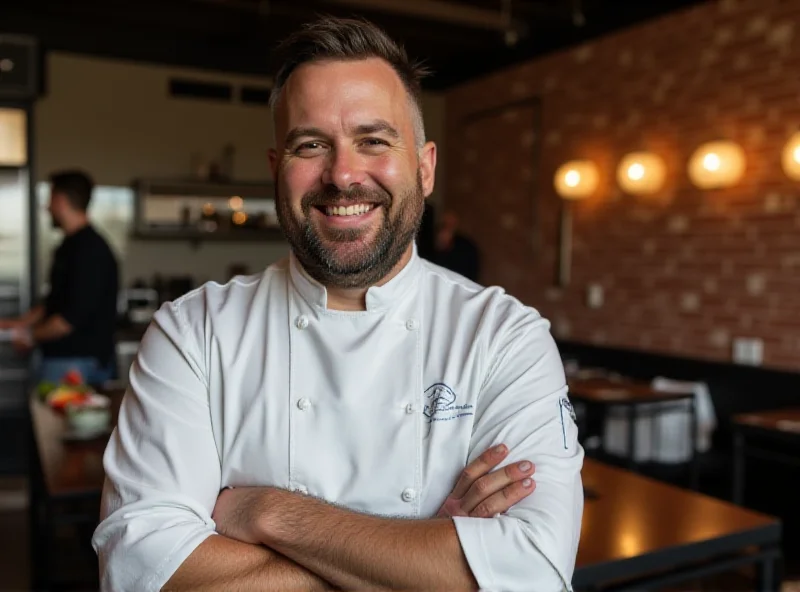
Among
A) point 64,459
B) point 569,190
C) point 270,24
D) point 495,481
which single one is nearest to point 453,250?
point 569,190

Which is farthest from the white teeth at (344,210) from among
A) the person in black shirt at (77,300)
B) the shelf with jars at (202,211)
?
the shelf with jars at (202,211)

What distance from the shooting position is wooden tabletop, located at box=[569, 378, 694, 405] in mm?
3914

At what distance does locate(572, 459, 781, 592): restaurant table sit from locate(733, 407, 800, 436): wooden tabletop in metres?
1.58

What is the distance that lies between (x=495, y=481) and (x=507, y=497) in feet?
0.10

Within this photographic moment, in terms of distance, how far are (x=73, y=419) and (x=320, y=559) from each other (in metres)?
1.53

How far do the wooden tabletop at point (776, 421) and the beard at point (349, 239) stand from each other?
2588 mm

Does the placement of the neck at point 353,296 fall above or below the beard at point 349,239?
below

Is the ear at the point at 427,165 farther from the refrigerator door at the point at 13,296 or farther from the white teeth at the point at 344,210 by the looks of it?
the refrigerator door at the point at 13,296

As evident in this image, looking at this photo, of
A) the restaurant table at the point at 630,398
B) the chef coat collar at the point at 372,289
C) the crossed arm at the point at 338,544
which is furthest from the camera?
the restaurant table at the point at 630,398

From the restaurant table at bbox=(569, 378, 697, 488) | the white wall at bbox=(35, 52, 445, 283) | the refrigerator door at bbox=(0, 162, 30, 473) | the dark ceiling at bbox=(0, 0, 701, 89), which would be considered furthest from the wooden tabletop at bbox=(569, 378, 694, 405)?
the refrigerator door at bbox=(0, 162, 30, 473)

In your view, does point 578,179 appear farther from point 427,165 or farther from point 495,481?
point 495,481

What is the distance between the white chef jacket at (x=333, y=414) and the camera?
3.79 ft

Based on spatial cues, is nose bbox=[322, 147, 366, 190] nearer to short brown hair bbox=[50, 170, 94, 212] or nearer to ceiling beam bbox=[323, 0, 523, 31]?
short brown hair bbox=[50, 170, 94, 212]

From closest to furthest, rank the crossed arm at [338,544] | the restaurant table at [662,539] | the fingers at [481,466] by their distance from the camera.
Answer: the crossed arm at [338,544]
the fingers at [481,466]
the restaurant table at [662,539]
